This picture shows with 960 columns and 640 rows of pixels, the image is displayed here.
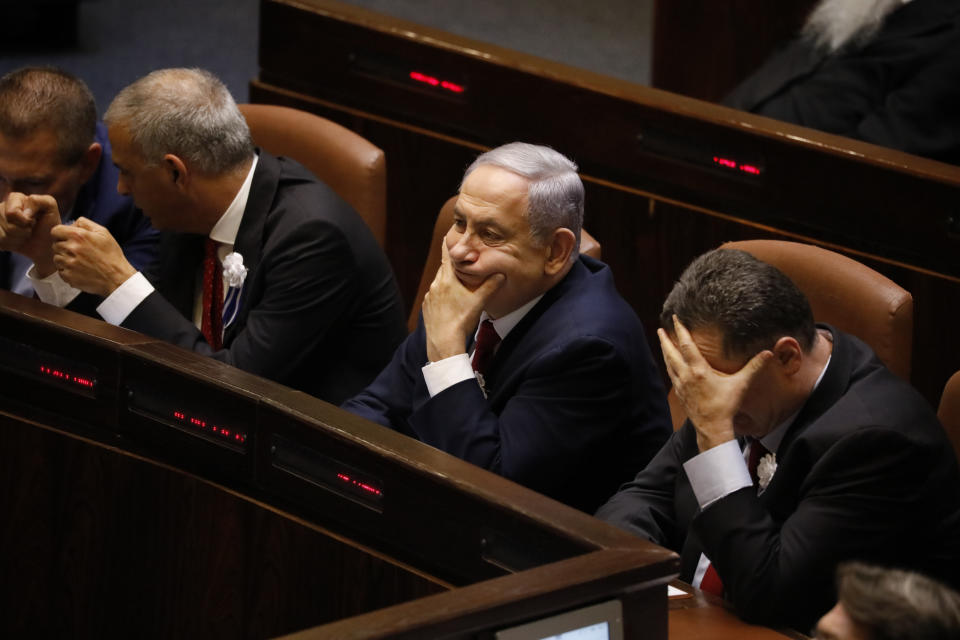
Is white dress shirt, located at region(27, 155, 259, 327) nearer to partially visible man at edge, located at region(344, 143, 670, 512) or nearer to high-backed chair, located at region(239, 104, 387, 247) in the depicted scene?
high-backed chair, located at region(239, 104, 387, 247)

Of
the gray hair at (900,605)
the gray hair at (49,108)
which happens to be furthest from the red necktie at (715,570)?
the gray hair at (49,108)

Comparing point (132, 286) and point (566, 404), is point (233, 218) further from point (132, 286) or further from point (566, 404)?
point (566, 404)

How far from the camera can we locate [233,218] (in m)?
2.80

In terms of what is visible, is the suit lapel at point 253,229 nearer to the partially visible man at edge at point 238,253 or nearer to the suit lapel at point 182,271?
the partially visible man at edge at point 238,253

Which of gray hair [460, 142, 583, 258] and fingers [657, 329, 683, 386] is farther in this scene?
gray hair [460, 142, 583, 258]

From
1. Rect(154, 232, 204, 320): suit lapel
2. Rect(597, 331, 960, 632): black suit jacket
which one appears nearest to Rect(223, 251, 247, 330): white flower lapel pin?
Rect(154, 232, 204, 320): suit lapel

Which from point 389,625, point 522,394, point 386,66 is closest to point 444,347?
point 522,394

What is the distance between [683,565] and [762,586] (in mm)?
251

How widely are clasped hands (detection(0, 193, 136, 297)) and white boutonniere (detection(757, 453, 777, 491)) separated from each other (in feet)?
3.92

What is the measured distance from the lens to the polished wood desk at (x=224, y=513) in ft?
5.74

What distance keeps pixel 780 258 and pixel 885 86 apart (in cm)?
133

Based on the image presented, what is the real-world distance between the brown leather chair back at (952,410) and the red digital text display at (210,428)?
3.33ft

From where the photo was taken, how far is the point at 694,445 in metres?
2.14

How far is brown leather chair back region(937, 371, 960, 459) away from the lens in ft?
7.20
